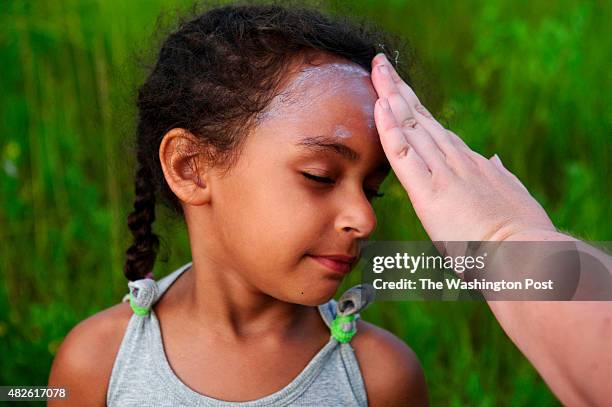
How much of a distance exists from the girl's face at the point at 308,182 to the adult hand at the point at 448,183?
0.27ft

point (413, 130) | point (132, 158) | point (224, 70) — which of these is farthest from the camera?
point (132, 158)

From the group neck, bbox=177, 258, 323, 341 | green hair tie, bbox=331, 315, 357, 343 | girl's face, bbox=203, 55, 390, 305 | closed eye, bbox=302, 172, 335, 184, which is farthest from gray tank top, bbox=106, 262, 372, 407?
closed eye, bbox=302, 172, 335, 184

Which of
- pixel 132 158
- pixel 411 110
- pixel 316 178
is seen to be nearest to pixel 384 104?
pixel 411 110

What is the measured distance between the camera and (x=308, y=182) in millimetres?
1729

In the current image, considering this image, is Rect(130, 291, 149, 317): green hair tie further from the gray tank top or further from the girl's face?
the girl's face

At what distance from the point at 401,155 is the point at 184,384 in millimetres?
743

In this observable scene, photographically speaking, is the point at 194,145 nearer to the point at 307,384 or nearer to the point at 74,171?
the point at 307,384

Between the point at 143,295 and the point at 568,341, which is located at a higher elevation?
the point at 143,295

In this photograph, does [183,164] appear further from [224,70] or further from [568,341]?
[568,341]

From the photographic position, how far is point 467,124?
302cm

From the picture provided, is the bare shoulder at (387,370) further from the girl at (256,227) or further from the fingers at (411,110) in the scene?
the fingers at (411,110)

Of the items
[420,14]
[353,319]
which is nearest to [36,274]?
[353,319]

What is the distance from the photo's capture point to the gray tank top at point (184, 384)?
1.91m

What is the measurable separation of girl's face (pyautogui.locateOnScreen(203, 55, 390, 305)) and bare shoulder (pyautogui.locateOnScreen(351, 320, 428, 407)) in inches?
10.4
